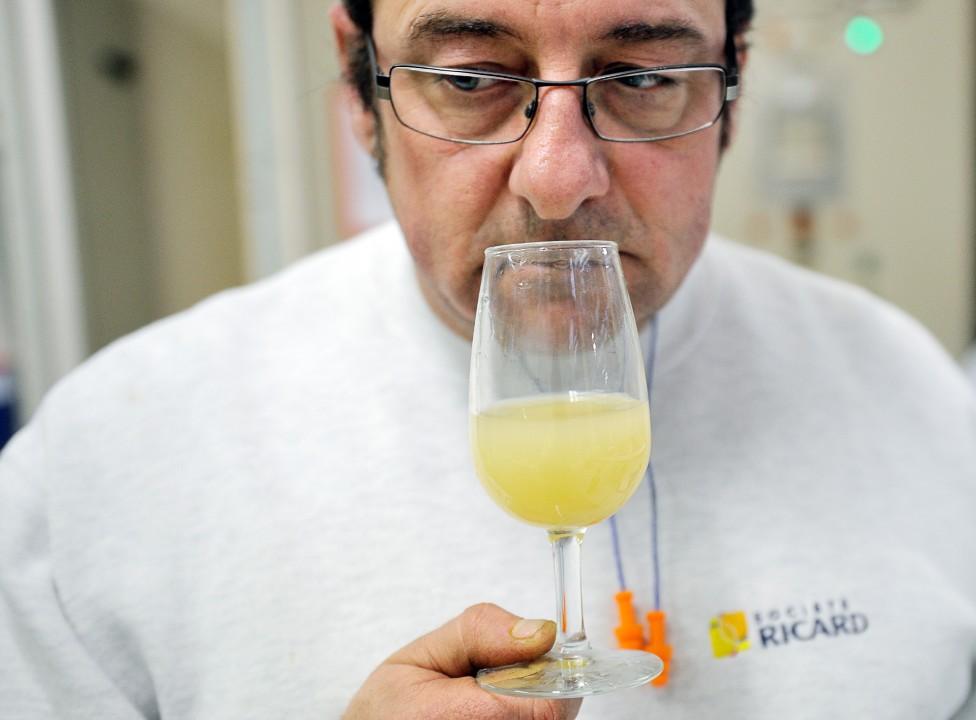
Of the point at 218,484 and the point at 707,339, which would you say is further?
the point at 707,339

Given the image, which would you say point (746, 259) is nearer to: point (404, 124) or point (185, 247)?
point (404, 124)

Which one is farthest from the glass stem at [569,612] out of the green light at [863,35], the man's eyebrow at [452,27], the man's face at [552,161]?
the green light at [863,35]

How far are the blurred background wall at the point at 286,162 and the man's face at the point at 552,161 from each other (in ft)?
7.06

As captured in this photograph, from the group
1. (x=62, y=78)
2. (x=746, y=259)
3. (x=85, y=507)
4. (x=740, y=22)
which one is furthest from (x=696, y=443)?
(x=62, y=78)

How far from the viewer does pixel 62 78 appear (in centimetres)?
304

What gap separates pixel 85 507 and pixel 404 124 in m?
0.68

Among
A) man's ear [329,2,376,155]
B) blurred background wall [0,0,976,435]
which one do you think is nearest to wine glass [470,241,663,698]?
man's ear [329,2,376,155]

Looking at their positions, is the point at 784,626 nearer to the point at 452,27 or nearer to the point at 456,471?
the point at 456,471

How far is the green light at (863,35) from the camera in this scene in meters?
3.63

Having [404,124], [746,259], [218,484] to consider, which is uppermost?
[404,124]

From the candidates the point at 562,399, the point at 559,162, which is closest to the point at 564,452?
the point at 562,399

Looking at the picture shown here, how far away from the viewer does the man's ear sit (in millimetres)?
1365

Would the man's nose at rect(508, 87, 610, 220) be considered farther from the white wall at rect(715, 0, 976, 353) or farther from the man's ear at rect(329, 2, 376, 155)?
the white wall at rect(715, 0, 976, 353)

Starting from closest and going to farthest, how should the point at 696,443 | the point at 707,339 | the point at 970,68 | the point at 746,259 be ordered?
1. the point at 696,443
2. the point at 707,339
3. the point at 746,259
4. the point at 970,68
